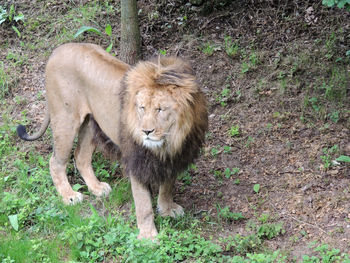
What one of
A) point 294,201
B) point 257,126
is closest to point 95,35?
point 257,126

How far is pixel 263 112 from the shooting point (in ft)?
18.5

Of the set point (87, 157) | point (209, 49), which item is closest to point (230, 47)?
point (209, 49)

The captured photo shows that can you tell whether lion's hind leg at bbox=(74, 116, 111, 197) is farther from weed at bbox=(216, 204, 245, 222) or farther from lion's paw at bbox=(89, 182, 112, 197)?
weed at bbox=(216, 204, 245, 222)

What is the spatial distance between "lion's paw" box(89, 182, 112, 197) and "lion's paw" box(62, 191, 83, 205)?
14 cm

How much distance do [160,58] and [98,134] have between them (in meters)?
1.35

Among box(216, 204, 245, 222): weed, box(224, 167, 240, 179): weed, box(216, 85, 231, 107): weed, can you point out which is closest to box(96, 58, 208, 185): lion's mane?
box(216, 204, 245, 222): weed

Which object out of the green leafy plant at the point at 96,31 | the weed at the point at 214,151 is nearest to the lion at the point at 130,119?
the weed at the point at 214,151

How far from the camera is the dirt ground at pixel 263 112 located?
4402mm

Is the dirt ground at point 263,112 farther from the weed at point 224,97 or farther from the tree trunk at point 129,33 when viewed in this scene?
the tree trunk at point 129,33

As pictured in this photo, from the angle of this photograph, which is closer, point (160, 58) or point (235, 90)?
point (160, 58)

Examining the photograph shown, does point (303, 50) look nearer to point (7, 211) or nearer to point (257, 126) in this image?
point (257, 126)

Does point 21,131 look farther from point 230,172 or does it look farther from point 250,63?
point 250,63

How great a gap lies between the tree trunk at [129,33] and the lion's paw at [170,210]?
7.73 feet

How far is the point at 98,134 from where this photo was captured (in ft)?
16.5
